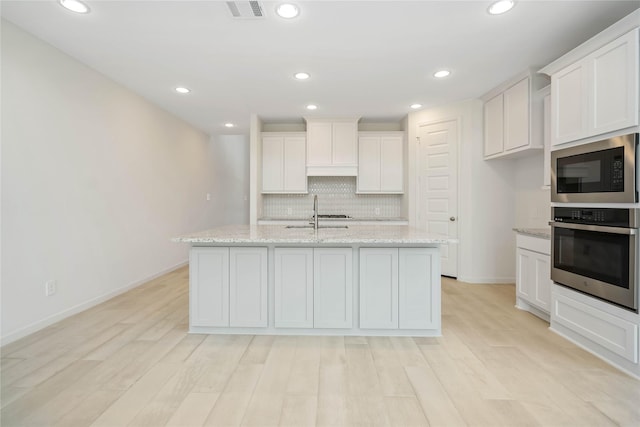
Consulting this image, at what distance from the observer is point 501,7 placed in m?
2.26

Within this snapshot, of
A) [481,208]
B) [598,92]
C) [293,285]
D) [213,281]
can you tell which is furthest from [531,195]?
[213,281]

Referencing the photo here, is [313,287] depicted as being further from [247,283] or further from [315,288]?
[247,283]

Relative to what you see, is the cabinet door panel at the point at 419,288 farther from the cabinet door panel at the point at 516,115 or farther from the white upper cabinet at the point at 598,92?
the cabinet door panel at the point at 516,115

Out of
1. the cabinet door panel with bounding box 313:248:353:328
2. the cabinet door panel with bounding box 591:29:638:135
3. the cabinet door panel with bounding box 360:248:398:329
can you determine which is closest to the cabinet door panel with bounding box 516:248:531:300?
A: the cabinet door panel with bounding box 591:29:638:135

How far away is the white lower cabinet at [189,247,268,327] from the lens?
104 inches

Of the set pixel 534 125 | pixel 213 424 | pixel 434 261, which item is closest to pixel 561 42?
pixel 534 125

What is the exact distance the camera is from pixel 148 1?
2.21 meters

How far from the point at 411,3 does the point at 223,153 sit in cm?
586

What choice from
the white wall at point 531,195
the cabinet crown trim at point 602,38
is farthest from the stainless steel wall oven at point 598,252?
the white wall at point 531,195

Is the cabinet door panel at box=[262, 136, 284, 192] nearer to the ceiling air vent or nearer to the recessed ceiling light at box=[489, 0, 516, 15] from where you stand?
the ceiling air vent

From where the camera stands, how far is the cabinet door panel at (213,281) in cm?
266

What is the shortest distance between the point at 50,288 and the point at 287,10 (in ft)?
10.1

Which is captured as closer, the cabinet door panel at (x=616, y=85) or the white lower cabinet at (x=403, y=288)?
the cabinet door panel at (x=616, y=85)

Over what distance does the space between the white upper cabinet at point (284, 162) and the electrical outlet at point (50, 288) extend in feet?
9.85
